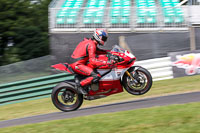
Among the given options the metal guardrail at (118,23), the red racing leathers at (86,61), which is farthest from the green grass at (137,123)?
the metal guardrail at (118,23)

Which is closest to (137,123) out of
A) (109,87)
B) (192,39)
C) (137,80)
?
(137,80)

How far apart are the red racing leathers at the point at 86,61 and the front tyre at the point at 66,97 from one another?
334 mm

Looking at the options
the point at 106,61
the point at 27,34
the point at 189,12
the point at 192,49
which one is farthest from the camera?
the point at 27,34

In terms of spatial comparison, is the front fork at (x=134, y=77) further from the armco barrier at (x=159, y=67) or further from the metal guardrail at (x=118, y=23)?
the metal guardrail at (x=118, y=23)

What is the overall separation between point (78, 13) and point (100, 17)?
1.04m

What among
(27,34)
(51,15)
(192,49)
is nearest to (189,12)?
(192,49)

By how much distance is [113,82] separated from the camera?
793 centimetres

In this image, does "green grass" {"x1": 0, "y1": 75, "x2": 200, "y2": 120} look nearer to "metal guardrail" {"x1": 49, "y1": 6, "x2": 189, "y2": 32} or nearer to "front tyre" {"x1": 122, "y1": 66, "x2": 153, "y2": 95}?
"front tyre" {"x1": 122, "y1": 66, "x2": 153, "y2": 95}

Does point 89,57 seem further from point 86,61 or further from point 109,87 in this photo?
point 109,87

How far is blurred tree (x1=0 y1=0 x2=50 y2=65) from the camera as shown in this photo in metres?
26.6

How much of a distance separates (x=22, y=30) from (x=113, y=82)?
72.7 ft

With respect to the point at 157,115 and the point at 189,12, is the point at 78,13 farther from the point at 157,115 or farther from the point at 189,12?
the point at 157,115

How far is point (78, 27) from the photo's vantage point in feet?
54.0

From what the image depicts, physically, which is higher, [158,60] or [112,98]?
[158,60]
